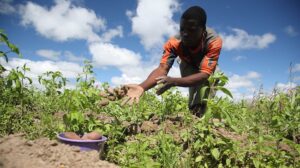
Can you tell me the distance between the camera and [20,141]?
269 centimetres

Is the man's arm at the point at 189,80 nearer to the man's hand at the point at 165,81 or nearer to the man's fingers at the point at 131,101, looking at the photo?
the man's hand at the point at 165,81

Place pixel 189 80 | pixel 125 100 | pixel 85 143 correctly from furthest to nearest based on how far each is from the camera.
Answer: pixel 189 80, pixel 125 100, pixel 85 143

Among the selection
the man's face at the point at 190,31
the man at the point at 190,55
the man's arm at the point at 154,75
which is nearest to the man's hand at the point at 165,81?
the man at the point at 190,55

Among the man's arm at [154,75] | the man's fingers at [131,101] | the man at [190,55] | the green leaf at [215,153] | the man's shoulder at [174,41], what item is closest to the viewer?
the green leaf at [215,153]

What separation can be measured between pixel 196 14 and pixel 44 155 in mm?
2771

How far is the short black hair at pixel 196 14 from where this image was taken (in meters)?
4.09

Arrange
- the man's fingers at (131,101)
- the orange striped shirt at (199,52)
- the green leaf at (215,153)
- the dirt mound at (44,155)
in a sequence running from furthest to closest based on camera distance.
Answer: the orange striped shirt at (199,52) < the man's fingers at (131,101) < the green leaf at (215,153) < the dirt mound at (44,155)

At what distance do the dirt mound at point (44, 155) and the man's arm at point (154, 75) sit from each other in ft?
4.50

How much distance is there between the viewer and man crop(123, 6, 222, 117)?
3.58m

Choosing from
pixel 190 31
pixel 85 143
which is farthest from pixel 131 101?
pixel 190 31

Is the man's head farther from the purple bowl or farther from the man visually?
the purple bowl

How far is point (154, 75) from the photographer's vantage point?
13.8 ft

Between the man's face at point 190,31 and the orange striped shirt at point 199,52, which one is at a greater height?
the man's face at point 190,31

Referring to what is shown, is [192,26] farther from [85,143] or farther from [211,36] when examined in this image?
[85,143]
